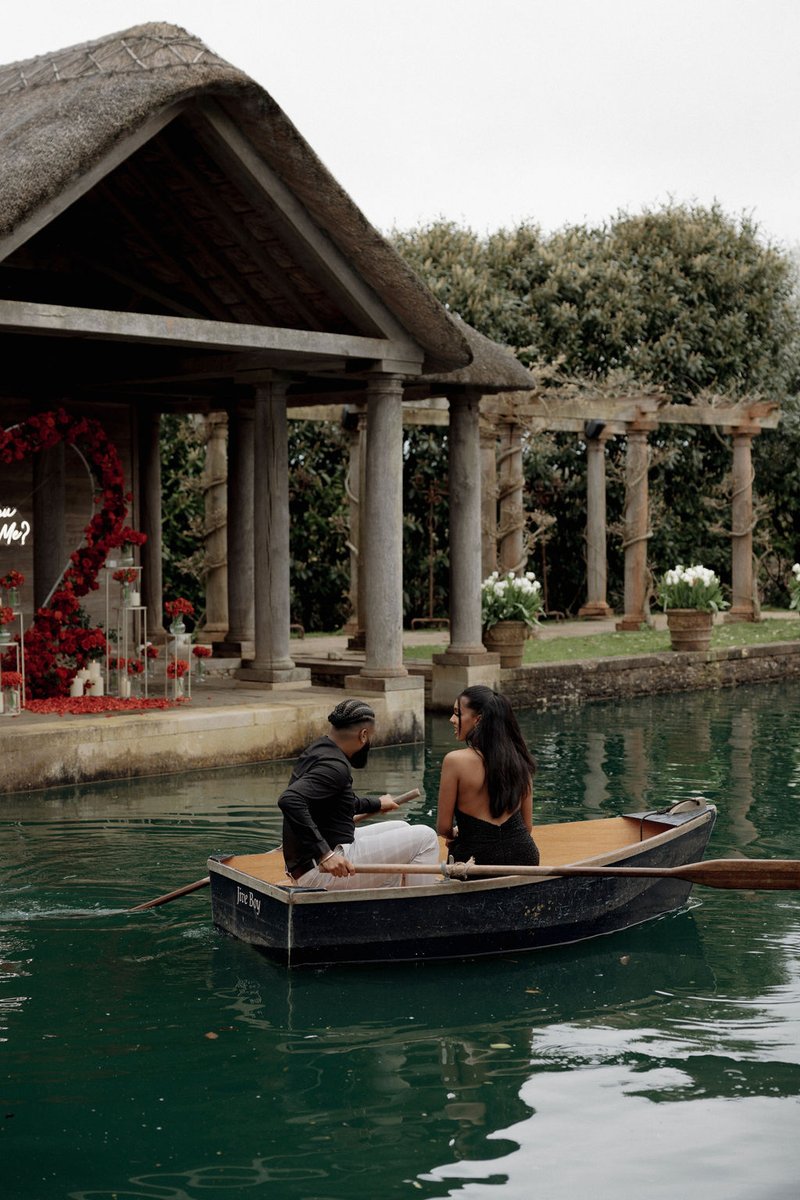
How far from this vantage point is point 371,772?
12.8m

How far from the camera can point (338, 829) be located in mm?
7488

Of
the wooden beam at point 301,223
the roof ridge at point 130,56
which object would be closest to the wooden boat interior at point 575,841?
the wooden beam at point 301,223

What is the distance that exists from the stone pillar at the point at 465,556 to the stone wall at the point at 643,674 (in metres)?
0.62

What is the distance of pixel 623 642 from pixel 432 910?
12770 mm

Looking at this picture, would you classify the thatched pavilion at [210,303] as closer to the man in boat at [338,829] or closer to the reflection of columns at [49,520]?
the reflection of columns at [49,520]

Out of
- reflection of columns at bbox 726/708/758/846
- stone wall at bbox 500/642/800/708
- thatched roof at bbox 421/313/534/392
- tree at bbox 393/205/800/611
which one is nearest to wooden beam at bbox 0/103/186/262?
thatched roof at bbox 421/313/534/392

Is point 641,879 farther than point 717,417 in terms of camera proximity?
No

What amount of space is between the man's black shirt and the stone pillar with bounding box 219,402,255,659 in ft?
33.8

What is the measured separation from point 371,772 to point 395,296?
3.88m

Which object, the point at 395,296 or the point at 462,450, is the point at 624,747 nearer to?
the point at 462,450

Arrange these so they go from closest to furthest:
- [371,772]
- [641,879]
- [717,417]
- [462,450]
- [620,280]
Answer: [641,879], [371,772], [462,450], [717,417], [620,280]

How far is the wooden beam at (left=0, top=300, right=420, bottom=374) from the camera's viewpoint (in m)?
11.3

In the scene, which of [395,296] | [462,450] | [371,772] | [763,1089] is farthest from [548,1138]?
[462,450]

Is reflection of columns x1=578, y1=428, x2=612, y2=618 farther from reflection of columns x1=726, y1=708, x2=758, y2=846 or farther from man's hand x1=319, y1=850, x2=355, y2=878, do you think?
man's hand x1=319, y1=850, x2=355, y2=878
